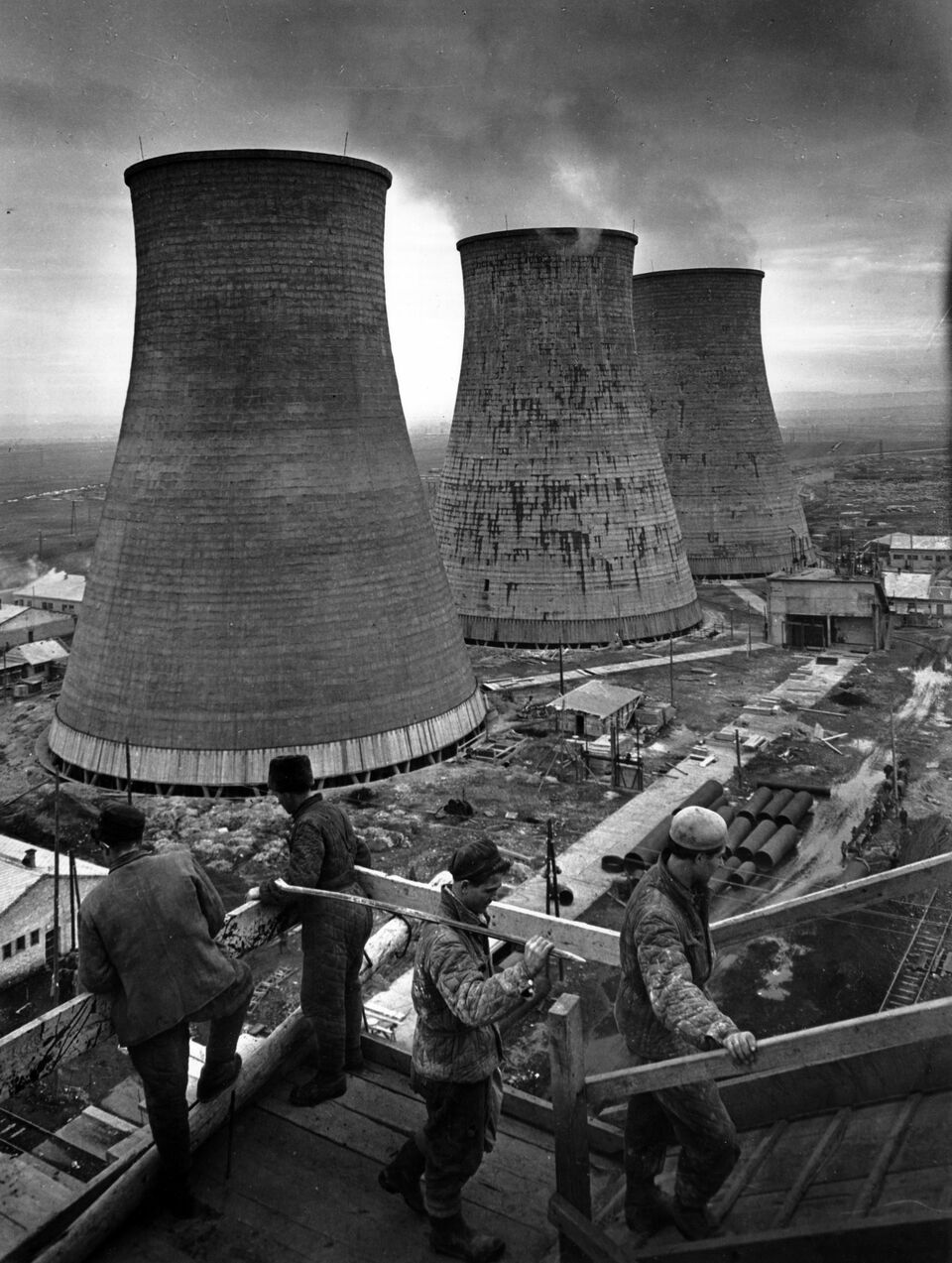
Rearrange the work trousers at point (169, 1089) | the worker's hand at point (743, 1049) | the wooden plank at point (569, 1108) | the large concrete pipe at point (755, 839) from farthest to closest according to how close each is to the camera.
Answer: the large concrete pipe at point (755, 839), the work trousers at point (169, 1089), the wooden plank at point (569, 1108), the worker's hand at point (743, 1049)

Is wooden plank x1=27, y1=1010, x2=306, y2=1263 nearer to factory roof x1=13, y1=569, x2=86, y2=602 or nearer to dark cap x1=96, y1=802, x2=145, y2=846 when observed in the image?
dark cap x1=96, y1=802, x2=145, y2=846

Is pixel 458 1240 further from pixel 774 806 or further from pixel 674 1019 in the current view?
pixel 774 806

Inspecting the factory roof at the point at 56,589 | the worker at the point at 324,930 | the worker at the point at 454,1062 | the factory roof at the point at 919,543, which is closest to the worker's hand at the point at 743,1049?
the worker at the point at 454,1062

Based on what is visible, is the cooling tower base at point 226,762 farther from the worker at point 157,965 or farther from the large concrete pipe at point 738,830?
the worker at point 157,965

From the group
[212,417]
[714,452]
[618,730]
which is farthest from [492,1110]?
[714,452]

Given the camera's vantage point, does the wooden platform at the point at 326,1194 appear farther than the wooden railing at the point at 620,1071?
Yes

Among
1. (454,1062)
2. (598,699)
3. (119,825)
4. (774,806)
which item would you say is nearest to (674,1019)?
(454,1062)
